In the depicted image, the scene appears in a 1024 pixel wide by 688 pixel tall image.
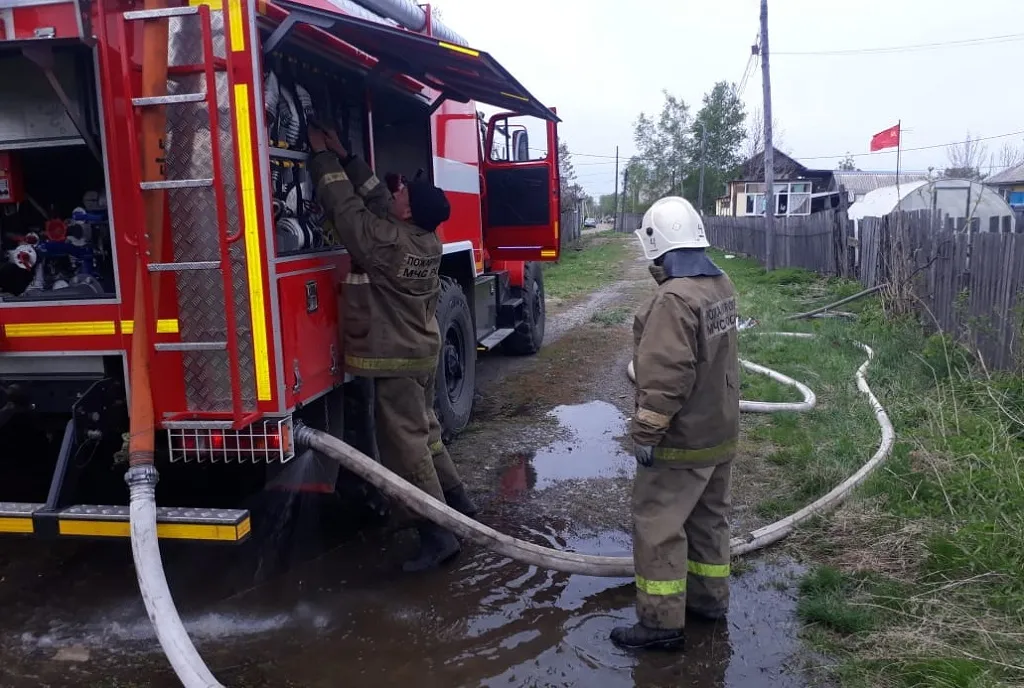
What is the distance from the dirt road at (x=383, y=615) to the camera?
3.05m

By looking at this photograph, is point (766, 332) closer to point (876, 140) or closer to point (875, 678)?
point (875, 678)

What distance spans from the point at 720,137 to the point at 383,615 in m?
53.8

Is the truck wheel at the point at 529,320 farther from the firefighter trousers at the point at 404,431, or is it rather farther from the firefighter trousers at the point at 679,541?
the firefighter trousers at the point at 679,541

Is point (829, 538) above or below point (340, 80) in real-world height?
below

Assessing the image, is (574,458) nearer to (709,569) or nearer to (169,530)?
(709,569)

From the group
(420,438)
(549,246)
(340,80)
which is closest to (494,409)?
(549,246)

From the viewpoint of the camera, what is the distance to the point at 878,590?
3.44 meters

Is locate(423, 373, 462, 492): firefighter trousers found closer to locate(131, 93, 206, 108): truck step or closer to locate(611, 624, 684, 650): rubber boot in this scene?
locate(611, 624, 684, 650): rubber boot

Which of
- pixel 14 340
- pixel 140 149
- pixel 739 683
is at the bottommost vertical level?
pixel 739 683

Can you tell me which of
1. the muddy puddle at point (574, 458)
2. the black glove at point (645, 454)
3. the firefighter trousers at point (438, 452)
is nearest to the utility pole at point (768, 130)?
the muddy puddle at point (574, 458)

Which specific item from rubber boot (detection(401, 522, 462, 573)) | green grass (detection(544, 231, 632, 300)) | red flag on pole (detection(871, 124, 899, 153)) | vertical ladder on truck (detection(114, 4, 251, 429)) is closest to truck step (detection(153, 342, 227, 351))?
vertical ladder on truck (detection(114, 4, 251, 429))

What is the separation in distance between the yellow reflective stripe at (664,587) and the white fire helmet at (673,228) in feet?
4.37

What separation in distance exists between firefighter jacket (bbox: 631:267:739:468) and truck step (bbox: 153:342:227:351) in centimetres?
164

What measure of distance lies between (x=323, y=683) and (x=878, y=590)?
2.38 m
